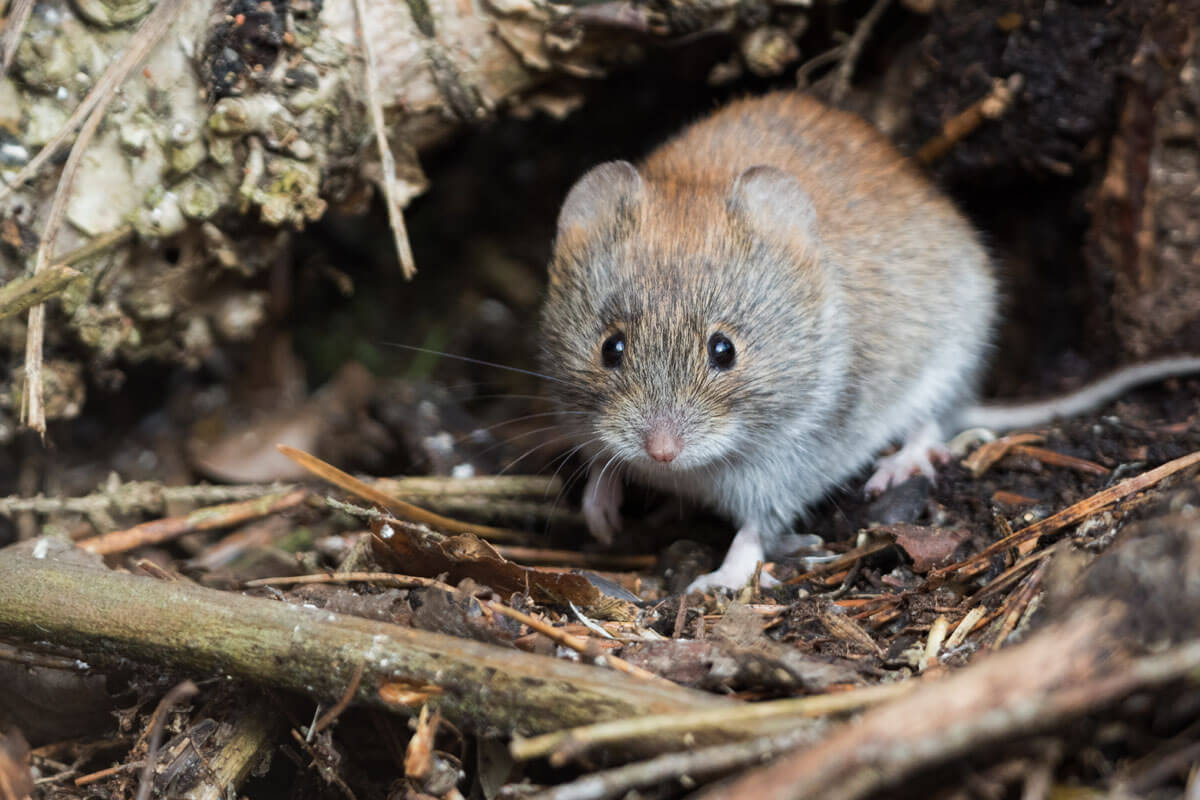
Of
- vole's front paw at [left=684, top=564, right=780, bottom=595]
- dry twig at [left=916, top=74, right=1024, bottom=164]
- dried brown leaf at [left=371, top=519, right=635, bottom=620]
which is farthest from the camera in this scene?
dry twig at [left=916, top=74, right=1024, bottom=164]

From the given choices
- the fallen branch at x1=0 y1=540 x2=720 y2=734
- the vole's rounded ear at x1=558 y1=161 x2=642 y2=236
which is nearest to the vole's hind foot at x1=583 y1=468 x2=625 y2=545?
the vole's rounded ear at x1=558 y1=161 x2=642 y2=236

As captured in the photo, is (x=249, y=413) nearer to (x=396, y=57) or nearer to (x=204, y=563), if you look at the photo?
(x=204, y=563)

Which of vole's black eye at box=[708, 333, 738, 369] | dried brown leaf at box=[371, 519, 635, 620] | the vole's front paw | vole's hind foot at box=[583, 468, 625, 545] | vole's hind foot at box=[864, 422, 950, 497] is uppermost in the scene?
vole's black eye at box=[708, 333, 738, 369]

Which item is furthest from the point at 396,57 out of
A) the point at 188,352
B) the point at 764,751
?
the point at 764,751

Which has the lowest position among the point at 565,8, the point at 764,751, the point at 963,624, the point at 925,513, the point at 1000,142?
the point at 925,513

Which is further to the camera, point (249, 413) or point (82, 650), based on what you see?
point (249, 413)

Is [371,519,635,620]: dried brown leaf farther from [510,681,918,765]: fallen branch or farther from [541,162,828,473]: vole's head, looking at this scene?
[510,681,918,765]: fallen branch

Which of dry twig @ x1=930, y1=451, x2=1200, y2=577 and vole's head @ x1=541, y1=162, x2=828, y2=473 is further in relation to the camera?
vole's head @ x1=541, y1=162, x2=828, y2=473

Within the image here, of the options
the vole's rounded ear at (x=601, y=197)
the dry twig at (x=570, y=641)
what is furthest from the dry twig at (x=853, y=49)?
the dry twig at (x=570, y=641)
